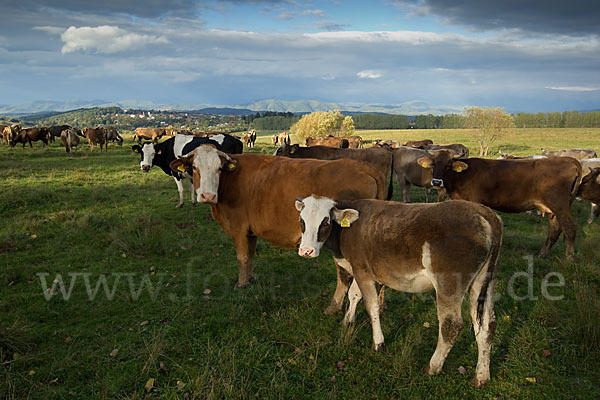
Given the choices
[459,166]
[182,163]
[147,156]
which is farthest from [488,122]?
[182,163]

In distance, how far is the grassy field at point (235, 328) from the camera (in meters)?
4.25

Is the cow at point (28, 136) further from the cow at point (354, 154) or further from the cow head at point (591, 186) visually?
the cow head at point (591, 186)

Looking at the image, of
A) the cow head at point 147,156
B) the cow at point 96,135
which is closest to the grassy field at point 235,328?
the cow head at point 147,156

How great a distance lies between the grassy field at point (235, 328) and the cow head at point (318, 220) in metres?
1.38

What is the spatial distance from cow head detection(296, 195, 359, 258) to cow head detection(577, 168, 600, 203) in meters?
8.82

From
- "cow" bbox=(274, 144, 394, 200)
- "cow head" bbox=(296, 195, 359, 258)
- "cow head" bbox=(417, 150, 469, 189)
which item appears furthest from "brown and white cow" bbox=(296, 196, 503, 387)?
"cow" bbox=(274, 144, 394, 200)

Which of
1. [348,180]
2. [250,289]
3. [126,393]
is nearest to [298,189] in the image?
[348,180]

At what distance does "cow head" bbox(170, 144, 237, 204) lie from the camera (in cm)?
630

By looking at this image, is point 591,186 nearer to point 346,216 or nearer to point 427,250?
point 427,250

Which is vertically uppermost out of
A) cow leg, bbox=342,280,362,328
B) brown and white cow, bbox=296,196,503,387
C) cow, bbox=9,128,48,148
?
cow, bbox=9,128,48,148

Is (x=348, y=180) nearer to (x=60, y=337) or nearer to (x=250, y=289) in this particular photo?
(x=250, y=289)

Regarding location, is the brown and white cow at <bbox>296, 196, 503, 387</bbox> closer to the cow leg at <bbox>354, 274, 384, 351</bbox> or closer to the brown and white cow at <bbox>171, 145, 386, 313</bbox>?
the cow leg at <bbox>354, 274, 384, 351</bbox>

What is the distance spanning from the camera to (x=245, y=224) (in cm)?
661

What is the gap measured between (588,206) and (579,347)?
11488 mm
